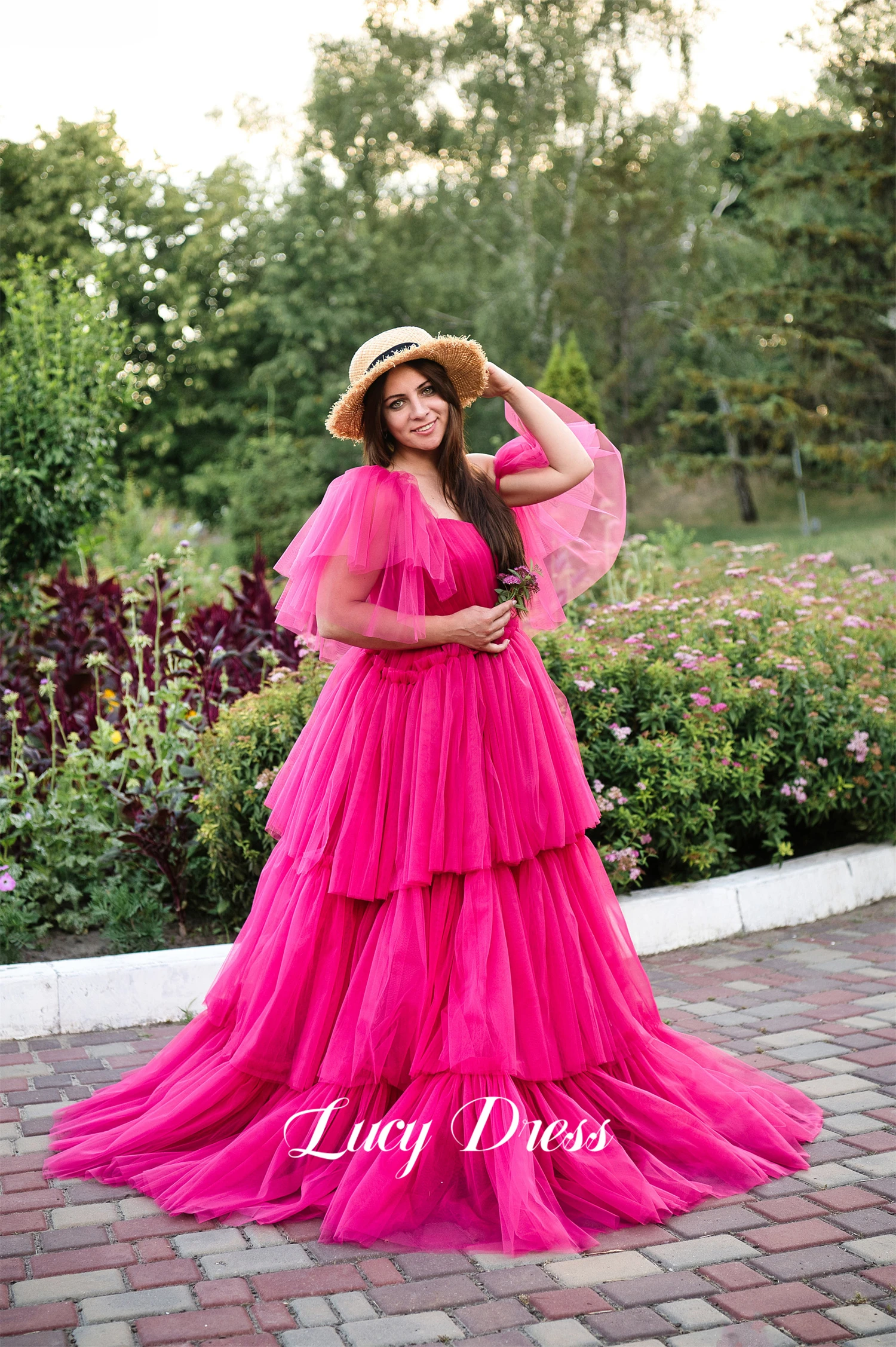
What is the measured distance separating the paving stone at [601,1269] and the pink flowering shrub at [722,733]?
7.30 feet

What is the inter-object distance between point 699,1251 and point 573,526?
6.00 feet

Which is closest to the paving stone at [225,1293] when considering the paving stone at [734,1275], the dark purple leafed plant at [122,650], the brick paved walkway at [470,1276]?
the brick paved walkway at [470,1276]

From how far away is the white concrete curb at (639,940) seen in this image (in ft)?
12.8

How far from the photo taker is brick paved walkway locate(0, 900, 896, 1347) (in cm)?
216

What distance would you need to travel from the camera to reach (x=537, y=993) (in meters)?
2.81

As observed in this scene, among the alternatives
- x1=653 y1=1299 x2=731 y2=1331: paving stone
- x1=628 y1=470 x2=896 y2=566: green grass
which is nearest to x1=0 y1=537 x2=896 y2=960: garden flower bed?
x1=653 y1=1299 x2=731 y2=1331: paving stone

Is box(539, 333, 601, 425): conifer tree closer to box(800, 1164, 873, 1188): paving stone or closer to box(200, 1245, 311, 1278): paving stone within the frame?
box(800, 1164, 873, 1188): paving stone

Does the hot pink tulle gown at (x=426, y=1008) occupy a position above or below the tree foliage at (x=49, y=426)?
below

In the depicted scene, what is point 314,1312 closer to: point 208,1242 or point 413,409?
point 208,1242

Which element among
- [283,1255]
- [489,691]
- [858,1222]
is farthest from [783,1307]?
[489,691]

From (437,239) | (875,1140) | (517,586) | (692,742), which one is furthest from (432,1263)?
(437,239)

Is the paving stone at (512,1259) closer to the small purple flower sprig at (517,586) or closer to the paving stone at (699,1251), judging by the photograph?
the paving stone at (699,1251)

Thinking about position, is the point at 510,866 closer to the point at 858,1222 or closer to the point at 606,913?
the point at 606,913

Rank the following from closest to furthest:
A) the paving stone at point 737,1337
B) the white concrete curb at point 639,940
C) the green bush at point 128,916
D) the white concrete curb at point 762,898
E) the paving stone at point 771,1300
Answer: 1. the paving stone at point 737,1337
2. the paving stone at point 771,1300
3. the white concrete curb at point 639,940
4. the green bush at point 128,916
5. the white concrete curb at point 762,898
